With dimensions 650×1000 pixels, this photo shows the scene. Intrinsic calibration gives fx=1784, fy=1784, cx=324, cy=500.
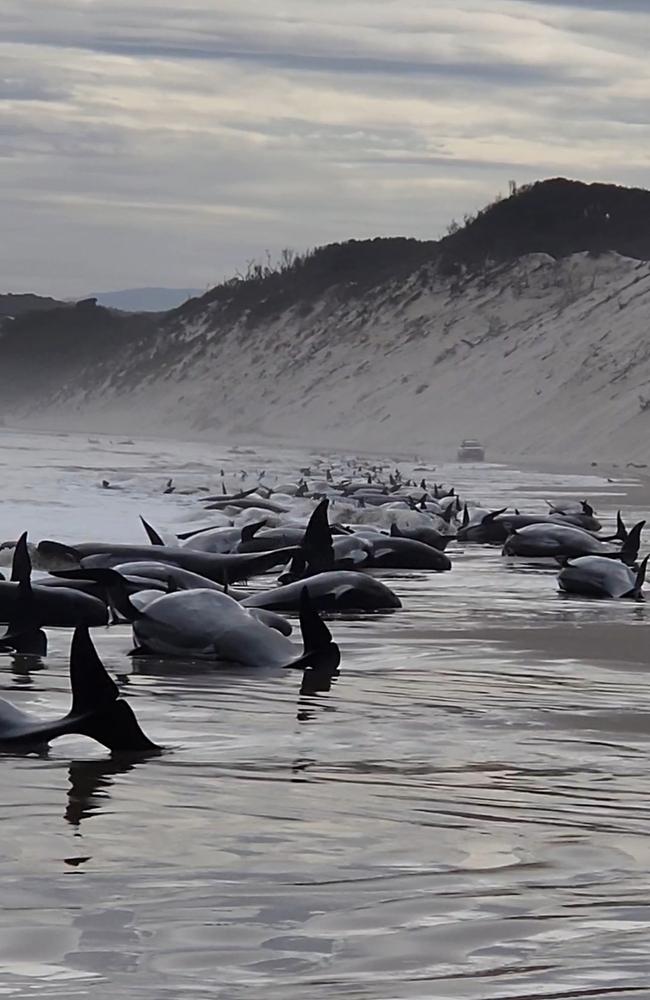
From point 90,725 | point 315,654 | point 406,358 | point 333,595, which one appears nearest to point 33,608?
point 315,654

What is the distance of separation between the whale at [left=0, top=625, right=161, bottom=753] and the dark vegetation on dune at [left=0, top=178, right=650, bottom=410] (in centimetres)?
7504

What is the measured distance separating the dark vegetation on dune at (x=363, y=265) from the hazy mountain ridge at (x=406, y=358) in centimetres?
16

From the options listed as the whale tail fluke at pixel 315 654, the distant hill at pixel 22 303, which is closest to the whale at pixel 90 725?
the whale tail fluke at pixel 315 654

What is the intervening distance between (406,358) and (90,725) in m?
72.1

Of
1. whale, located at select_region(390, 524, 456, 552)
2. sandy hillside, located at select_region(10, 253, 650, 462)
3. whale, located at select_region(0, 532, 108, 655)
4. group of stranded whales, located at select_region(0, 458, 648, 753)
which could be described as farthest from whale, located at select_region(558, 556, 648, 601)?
sandy hillside, located at select_region(10, 253, 650, 462)

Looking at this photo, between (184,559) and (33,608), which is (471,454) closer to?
(184,559)

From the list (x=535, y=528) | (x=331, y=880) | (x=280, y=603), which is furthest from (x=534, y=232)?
(x=331, y=880)

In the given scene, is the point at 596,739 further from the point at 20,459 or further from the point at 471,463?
the point at 471,463

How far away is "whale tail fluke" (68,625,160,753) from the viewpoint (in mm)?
5195

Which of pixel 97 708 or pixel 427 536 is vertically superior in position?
pixel 97 708

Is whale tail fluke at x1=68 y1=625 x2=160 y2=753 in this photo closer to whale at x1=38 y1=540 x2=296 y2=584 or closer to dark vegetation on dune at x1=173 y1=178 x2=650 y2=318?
whale at x1=38 y1=540 x2=296 y2=584

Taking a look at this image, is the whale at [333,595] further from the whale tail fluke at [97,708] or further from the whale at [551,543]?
the whale at [551,543]

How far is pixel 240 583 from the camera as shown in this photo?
39.3 feet

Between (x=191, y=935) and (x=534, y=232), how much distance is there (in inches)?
3219
